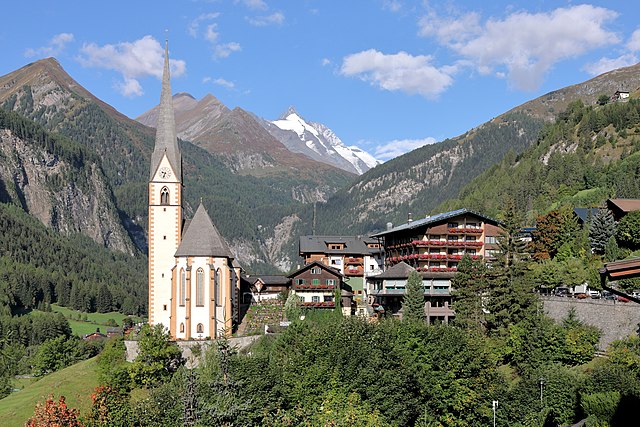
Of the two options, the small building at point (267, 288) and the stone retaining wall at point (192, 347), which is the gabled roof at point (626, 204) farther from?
the stone retaining wall at point (192, 347)

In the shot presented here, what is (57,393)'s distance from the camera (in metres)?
74.4

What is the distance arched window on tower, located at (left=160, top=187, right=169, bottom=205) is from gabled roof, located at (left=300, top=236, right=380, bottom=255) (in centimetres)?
2418

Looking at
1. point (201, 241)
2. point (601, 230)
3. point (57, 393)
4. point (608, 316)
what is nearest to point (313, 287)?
point (201, 241)

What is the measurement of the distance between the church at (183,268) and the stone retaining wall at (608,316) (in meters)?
36.5

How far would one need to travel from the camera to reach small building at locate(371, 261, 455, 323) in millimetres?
83250

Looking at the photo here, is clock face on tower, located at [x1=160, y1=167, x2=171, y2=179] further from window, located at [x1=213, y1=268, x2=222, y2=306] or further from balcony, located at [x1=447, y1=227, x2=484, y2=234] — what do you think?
balcony, located at [x1=447, y1=227, x2=484, y2=234]

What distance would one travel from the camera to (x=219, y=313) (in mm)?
85812

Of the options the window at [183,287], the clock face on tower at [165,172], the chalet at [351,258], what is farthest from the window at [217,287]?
the chalet at [351,258]

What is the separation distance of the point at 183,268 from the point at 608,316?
4593 cm

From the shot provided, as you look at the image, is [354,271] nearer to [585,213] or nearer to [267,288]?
[267,288]

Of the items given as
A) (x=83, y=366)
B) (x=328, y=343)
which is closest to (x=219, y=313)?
(x=83, y=366)

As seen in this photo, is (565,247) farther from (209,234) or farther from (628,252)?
(209,234)

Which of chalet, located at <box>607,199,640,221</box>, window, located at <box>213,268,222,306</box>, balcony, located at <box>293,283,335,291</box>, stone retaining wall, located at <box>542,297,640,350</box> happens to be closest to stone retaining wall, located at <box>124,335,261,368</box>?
window, located at <box>213,268,222,306</box>

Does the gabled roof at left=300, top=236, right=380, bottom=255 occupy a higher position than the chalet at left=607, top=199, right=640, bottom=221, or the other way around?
the chalet at left=607, top=199, right=640, bottom=221
